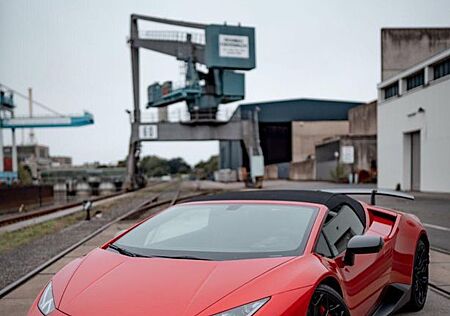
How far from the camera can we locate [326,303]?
129 inches

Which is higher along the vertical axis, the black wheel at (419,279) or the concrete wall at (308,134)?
the concrete wall at (308,134)

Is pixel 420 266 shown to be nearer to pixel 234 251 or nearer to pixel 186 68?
pixel 234 251

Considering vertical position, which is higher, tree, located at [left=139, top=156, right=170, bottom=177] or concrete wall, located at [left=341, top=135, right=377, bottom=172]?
concrete wall, located at [left=341, top=135, right=377, bottom=172]

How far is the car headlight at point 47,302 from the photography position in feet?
9.95

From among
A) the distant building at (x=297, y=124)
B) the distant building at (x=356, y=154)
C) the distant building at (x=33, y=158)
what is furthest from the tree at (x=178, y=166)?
the distant building at (x=356, y=154)

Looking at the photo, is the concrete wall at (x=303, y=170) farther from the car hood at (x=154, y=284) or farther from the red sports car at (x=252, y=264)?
the car hood at (x=154, y=284)

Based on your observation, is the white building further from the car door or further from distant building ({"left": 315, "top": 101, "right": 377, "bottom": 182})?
the car door

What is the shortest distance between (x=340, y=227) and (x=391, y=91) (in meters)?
31.1

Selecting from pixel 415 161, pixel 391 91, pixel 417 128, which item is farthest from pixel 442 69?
pixel 391 91

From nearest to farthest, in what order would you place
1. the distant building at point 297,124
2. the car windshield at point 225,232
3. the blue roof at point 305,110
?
the car windshield at point 225,232
the distant building at point 297,124
the blue roof at point 305,110

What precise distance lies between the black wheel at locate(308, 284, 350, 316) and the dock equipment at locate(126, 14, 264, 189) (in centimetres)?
3661

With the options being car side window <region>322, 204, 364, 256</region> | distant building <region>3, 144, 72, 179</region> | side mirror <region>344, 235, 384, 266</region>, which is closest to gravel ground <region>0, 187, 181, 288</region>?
car side window <region>322, 204, 364, 256</region>

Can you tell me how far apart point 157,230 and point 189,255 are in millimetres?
824

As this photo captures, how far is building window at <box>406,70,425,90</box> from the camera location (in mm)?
28448
